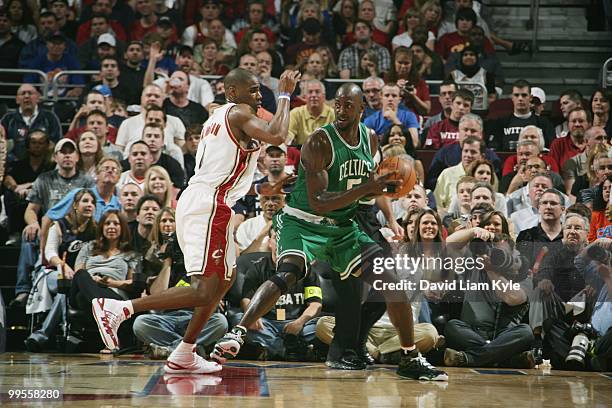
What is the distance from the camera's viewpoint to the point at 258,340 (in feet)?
25.7

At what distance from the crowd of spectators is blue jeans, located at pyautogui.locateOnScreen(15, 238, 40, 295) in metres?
0.02

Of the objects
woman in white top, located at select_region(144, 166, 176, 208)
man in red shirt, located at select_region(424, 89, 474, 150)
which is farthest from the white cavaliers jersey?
man in red shirt, located at select_region(424, 89, 474, 150)

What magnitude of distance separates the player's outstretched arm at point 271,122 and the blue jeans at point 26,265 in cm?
364

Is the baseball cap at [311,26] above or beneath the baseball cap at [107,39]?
above

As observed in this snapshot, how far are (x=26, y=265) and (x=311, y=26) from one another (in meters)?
4.94

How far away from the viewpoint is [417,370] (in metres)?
6.32

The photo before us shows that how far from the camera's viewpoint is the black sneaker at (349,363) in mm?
6883

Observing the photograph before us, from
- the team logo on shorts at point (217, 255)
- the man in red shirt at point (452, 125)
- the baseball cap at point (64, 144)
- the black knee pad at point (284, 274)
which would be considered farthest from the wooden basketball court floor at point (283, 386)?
the man in red shirt at point (452, 125)

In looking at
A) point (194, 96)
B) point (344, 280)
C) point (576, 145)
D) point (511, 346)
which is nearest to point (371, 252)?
point (344, 280)

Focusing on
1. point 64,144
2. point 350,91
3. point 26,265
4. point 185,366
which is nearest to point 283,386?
point 185,366

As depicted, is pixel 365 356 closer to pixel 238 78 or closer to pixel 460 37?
pixel 238 78

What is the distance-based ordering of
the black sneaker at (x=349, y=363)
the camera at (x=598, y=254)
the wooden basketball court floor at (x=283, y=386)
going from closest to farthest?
the wooden basketball court floor at (x=283, y=386)
the black sneaker at (x=349, y=363)
the camera at (x=598, y=254)

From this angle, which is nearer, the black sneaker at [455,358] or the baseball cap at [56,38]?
the black sneaker at [455,358]

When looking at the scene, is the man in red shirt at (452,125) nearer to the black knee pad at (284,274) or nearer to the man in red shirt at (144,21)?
the black knee pad at (284,274)
